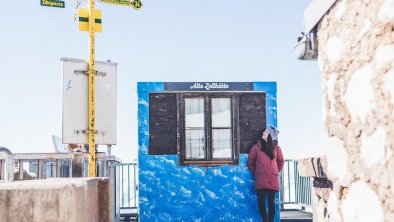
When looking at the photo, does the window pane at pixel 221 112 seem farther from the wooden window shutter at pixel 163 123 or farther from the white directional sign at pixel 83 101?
the white directional sign at pixel 83 101

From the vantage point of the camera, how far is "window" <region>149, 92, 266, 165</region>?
10.1 meters

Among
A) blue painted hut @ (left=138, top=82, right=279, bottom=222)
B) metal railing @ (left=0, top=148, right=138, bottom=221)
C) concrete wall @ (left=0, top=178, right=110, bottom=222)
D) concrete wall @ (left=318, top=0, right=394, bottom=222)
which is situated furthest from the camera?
blue painted hut @ (left=138, top=82, right=279, bottom=222)

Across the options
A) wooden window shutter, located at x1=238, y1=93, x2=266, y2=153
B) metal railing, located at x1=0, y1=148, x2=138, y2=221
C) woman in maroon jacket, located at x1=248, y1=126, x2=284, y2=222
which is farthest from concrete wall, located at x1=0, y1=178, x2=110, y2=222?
wooden window shutter, located at x1=238, y1=93, x2=266, y2=153

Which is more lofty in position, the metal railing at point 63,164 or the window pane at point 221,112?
the window pane at point 221,112

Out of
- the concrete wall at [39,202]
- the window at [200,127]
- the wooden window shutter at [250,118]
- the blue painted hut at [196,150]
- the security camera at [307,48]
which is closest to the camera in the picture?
the concrete wall at [39,202]

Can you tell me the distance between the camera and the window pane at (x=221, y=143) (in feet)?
33.4

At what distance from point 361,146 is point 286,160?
1144 cm

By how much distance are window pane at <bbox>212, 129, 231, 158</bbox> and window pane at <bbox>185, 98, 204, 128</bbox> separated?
380mm

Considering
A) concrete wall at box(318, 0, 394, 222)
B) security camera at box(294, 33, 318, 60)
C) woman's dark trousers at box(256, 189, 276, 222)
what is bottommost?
woman's dark trousers at box(256, 189, 276, 222)

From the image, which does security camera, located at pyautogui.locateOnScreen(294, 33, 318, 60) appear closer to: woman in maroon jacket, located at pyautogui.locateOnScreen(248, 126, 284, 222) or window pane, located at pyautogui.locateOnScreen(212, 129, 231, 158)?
woman in maroon jacket, located at pyautogui.locateOnScreen(248, 126, 284, 222)

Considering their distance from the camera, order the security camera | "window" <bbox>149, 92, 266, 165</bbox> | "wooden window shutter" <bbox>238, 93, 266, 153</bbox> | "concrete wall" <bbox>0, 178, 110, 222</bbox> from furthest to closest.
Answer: "wooden window shutter" <bbox>238, 93, 266, 153</bbox> → "window" <bbox>149, 92, 266, 165</bbox> → the security camera → "concrete wall" <bbox>0, 178, 110, 222</bbox>

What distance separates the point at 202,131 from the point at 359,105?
7767mm

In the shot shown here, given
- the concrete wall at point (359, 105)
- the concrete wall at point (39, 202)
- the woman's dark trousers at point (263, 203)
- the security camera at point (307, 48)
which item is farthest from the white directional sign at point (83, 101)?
the concrete wall at point (39, 202)

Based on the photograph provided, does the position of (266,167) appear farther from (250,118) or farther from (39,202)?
(39,202)
